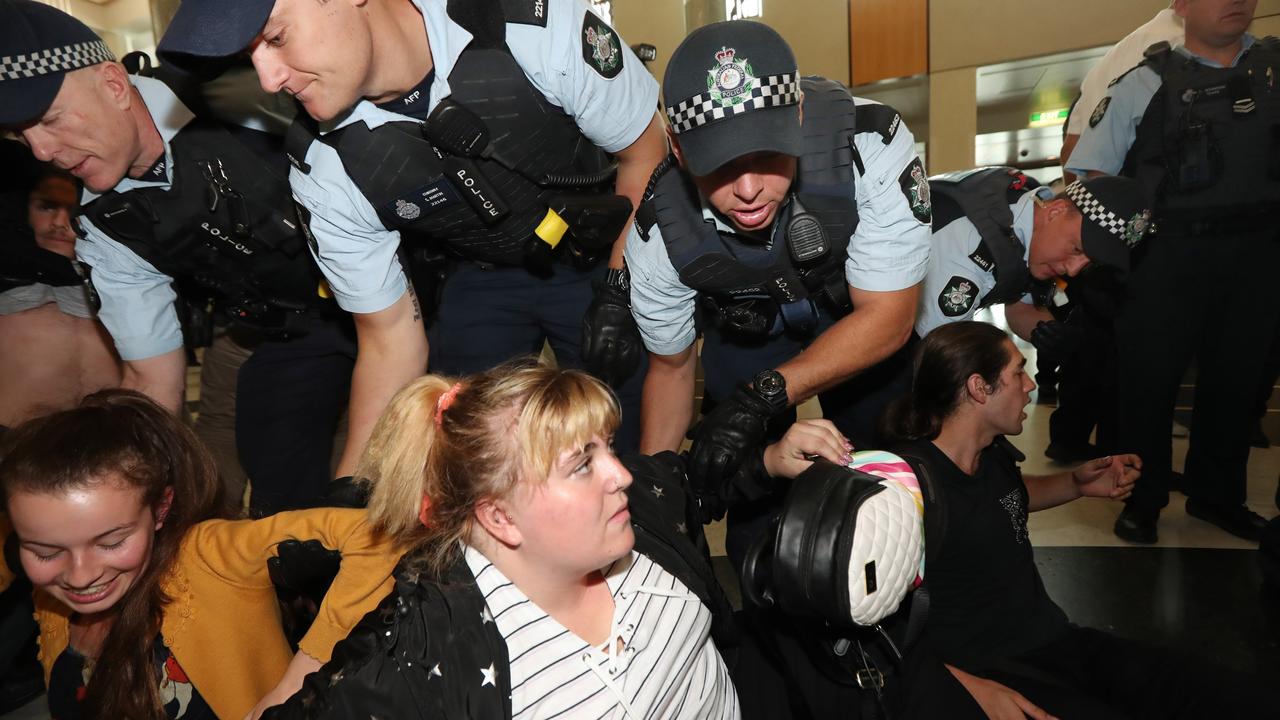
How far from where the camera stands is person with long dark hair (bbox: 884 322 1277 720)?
134 cm

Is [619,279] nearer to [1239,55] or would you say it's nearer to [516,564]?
[516,564]

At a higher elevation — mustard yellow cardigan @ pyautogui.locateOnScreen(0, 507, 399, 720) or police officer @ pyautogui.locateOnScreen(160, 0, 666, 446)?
police officer @ pyautogui.locateOnScreen(160, 0, 666, 446)

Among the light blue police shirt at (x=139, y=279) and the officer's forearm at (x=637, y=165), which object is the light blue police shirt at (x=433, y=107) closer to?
the officer's forearm at (x=637, y=165)

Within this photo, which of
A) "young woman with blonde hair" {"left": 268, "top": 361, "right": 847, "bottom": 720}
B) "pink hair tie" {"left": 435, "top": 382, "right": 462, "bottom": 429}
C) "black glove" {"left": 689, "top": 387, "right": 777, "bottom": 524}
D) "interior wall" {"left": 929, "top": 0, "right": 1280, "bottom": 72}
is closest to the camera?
"young woman with blonde hair" {"left": 268, "top": 361, "right": 847, "bottom": 720}

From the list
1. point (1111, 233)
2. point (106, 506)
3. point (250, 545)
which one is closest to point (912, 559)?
point (250, 545)

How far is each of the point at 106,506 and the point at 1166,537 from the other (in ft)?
9.73

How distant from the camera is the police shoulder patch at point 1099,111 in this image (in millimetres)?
2510

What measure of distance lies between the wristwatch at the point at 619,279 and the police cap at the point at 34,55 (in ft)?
3.77

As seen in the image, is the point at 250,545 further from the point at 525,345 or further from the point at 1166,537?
the point at 1166,537

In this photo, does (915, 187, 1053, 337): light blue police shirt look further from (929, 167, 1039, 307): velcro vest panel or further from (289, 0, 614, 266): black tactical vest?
(289, 0, 614, 266): black tactical vest

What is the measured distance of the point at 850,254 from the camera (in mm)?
1564

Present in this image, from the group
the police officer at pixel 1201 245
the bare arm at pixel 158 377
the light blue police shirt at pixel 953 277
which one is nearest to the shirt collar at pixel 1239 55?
the police officer at pixel 1201 245

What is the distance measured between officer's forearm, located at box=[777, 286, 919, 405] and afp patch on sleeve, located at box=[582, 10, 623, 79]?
688 millimetres

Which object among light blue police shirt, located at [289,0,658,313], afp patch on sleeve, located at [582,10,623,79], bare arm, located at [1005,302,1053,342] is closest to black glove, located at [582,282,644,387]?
light blue police shirt, located at [289,0,658,313]
